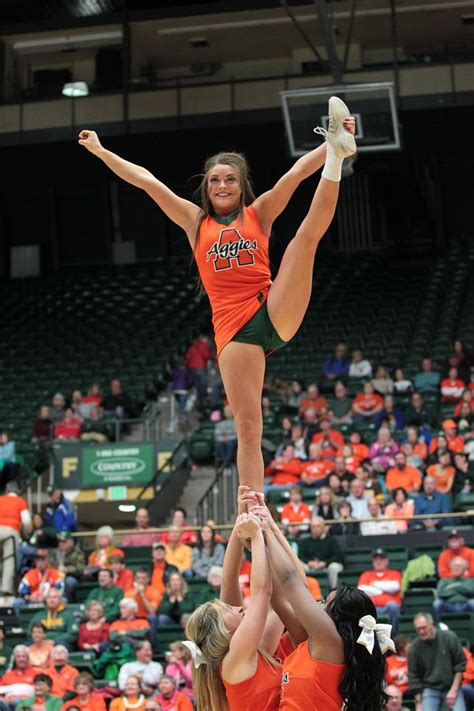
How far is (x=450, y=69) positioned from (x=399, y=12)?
8.35ft

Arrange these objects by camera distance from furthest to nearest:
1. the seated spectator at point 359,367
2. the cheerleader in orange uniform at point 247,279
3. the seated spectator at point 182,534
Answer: the seated spectator at point 359,367 < the seated spectator at point 182,534 < the cheerleader in orange uniform at point 247,279

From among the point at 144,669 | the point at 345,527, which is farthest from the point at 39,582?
the point at 345,527

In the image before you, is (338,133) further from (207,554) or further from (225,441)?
(225,441)

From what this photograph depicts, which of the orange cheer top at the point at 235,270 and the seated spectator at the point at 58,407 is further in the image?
the seated spectator at the point at 58,407

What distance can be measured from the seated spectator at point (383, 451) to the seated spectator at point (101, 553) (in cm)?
318

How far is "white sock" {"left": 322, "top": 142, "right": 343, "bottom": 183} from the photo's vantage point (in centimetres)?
453

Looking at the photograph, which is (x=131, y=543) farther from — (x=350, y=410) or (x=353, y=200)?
(x=353, y=200)

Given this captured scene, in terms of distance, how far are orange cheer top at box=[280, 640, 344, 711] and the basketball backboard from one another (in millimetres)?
12262

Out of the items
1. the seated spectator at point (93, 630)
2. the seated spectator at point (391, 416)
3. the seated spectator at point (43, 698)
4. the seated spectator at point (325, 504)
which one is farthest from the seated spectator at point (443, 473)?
the seated spectator at point (43, 698)

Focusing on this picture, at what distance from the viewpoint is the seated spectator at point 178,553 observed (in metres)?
12.3

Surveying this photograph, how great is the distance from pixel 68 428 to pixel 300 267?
42.6 feet

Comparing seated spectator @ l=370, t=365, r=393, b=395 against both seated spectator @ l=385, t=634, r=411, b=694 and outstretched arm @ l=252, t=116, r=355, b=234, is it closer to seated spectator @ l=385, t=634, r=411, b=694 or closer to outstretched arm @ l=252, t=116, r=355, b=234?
seated spectator @ l=385, t=634, r=411, b=694

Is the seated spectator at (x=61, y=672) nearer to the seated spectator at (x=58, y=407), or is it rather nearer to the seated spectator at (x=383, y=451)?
the seated spectator at (x=383, y=451)

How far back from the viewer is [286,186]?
Result: 4883 millimetres
